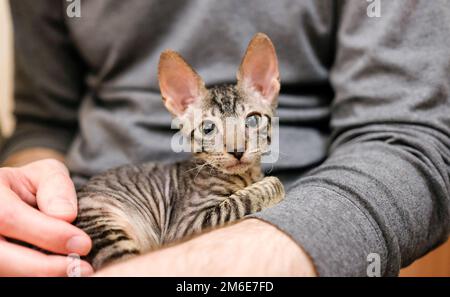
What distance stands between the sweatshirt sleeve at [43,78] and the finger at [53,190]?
1.97 ft

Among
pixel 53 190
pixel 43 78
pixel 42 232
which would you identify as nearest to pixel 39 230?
pixel 42 232

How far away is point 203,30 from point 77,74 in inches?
27.8

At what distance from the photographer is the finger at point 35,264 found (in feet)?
2.76

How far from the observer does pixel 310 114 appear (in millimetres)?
1258

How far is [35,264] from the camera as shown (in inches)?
33.4

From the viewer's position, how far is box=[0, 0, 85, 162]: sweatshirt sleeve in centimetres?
160

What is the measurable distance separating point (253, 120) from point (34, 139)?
3.36ft

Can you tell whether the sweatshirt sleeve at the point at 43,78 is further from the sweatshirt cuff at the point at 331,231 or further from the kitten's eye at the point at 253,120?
the sweatshirt cuff at the point at 331,231

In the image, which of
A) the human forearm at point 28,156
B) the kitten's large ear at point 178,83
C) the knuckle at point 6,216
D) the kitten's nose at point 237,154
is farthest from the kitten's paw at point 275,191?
the human forearm at point 28,156

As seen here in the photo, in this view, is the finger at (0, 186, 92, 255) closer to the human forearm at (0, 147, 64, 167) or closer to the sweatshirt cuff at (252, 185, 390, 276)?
the sweatshirt cuff at (252, 185, 390, 276)

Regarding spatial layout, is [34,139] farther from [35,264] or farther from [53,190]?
[35,264]

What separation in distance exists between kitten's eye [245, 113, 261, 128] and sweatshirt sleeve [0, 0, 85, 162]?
37.7 inches

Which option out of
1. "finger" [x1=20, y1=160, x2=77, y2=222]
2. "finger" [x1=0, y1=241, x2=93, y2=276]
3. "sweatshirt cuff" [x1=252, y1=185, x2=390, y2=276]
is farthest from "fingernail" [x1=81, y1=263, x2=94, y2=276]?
"sweatshirt cuff" [x1=252, y1=185, x2=390, y2=276]
